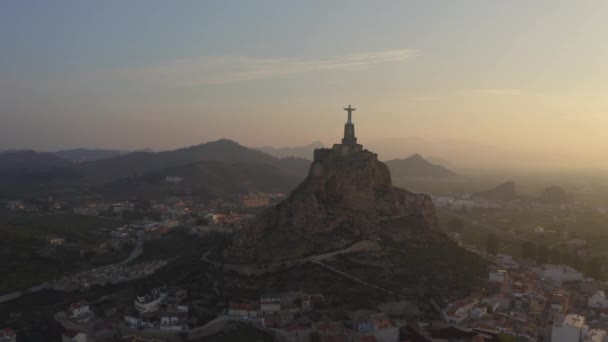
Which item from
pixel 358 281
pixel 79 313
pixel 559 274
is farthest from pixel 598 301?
pixel 79 313

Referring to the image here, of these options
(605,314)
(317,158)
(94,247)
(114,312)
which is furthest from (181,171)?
(605,314)

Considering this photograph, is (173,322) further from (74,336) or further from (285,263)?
(285,263)

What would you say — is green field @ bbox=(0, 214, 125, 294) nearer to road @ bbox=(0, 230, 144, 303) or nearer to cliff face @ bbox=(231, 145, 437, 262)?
road @ bbox=(0, 230, 144, 303)

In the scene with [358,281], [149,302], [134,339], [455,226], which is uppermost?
[358,281]

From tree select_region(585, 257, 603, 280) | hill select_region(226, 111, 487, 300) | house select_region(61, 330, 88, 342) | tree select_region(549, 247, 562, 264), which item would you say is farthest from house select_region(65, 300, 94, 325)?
tree select_region(549, 247, 562, 264)

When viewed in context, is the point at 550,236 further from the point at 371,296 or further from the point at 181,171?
the point at 181,171

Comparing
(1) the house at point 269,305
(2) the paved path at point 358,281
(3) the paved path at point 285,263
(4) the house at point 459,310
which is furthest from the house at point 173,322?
(4) the house at point 459,310
